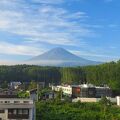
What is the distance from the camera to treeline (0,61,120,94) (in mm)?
46250

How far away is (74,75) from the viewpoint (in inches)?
2121

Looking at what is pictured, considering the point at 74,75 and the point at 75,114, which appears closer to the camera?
the point at 75,114

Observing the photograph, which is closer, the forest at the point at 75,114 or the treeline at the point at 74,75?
the forest at the point at 75,114

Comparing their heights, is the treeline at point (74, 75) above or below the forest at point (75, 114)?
above

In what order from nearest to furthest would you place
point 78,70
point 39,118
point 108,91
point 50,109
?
1. point 39,118
2. point 50,109
3. point 108,91
4. point 78,70

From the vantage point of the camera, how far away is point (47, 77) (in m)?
60.8

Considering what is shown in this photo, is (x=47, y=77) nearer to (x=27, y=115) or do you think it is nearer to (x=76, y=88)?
(x=76, y=88)

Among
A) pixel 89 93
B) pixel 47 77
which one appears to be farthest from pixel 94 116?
pixel 47 77

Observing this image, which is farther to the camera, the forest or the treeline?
the treeline

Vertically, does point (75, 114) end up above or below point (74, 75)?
below

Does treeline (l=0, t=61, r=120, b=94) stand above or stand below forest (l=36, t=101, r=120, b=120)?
above

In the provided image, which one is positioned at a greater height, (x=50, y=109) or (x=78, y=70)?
(x=78, y=70)

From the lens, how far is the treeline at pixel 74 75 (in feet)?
152

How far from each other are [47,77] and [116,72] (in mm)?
17633
